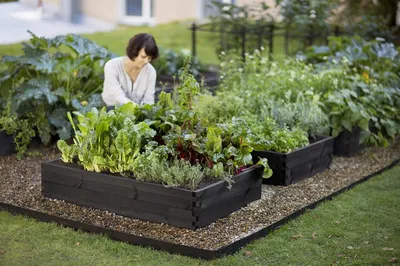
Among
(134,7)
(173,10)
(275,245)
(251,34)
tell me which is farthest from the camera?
(134,7)

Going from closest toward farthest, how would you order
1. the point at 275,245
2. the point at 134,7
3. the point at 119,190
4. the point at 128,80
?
the point at 275,245 → the point at 119,190 → the point at 128,80 → the point at 134,7

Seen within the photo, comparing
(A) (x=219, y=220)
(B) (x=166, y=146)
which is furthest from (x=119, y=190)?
(A) (x=219, y=220)

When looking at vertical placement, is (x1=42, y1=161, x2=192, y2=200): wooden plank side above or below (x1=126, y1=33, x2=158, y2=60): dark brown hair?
below

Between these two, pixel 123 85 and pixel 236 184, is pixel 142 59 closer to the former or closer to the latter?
pixel 123 85

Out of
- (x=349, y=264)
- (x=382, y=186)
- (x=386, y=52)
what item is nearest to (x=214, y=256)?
(x=349, y=264)

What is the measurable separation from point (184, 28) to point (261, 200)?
9.93 metres

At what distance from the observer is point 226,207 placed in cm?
553

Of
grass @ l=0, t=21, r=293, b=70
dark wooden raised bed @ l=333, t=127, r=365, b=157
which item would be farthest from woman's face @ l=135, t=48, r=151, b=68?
grass @ l=0, t=21, r=293, b=70

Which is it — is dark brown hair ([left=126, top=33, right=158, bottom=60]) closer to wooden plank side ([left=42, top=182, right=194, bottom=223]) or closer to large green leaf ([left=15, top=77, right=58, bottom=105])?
large green leaf ([left=15, top=77, right=58, bottom=105])

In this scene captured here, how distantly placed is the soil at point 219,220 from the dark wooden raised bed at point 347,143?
0.11 metres

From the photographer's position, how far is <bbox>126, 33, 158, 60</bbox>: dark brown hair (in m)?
6.57

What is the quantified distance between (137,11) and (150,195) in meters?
11.9

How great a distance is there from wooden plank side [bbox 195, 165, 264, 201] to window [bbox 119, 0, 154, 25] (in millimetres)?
11236

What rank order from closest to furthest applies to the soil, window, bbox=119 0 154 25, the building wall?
the soil, the building wall, window, bbox=119 0 154 25
